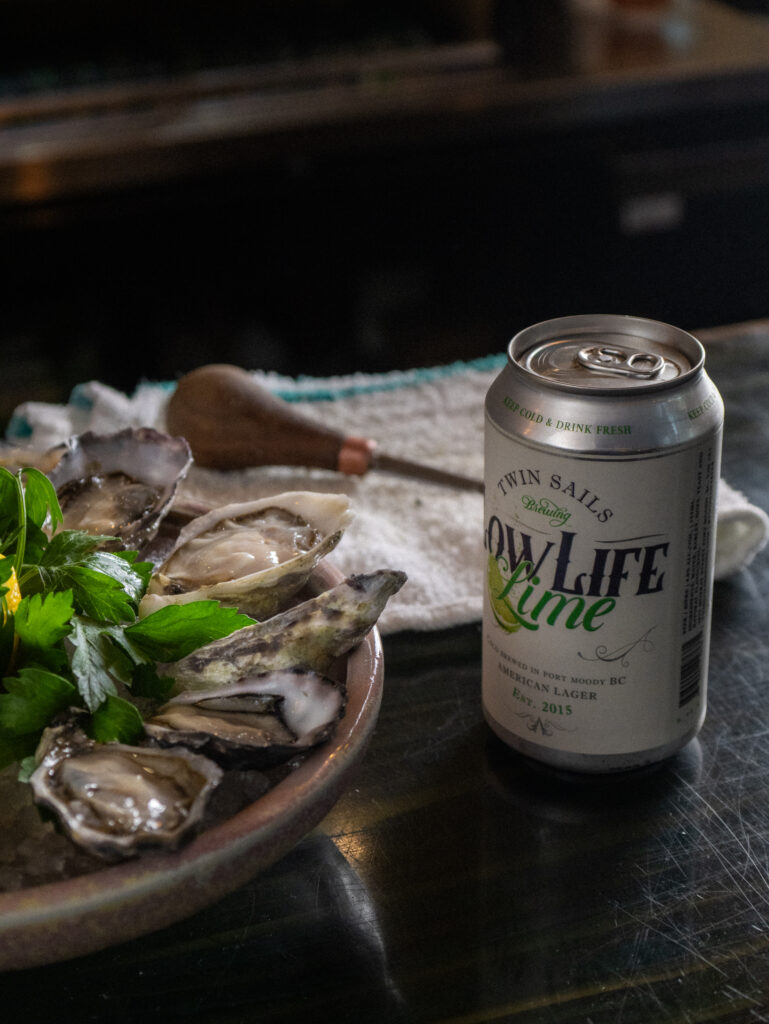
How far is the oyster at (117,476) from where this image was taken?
0.81 m

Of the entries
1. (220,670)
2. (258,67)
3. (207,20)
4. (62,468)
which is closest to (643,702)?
(220,670)

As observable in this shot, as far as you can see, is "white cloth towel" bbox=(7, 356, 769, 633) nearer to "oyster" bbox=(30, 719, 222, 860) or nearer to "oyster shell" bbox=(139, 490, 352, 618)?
"oyster shell" bbox=(139, 490, 352, 618)

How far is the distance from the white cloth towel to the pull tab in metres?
0.29

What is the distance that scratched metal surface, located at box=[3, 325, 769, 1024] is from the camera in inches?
22.9

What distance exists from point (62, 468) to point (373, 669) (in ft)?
1.07

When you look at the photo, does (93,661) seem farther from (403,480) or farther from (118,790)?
(403,480)

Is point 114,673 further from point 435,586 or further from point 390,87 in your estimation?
point 390,87

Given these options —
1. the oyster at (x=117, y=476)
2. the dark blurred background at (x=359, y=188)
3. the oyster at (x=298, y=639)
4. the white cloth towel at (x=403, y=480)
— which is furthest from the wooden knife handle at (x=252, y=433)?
the dark blurred background at (x=359, y=188)

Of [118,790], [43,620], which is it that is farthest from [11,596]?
[118,790]

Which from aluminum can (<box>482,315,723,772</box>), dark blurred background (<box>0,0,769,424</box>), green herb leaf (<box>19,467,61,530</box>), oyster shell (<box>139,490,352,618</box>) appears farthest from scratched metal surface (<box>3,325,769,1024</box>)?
dark blurred background (<box>0,0,769,424</box>)

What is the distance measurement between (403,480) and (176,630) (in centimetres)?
52

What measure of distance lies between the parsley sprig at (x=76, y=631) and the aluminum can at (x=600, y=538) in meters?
0.17

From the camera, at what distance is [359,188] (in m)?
2.15

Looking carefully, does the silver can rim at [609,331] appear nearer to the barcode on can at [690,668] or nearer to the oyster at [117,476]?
the barcode on can at [690,668]
